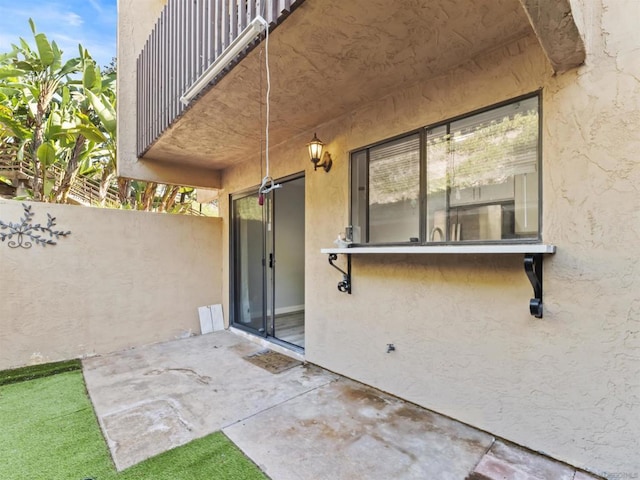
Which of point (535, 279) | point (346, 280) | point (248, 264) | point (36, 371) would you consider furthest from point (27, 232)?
point (535, 279)

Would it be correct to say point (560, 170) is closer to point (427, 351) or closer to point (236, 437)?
point (427, 351)

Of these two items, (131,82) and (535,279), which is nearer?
(535,279)

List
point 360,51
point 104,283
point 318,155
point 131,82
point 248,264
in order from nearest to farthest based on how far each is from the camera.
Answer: point 360,51 → point 318,155 → point 104,283 → point 131,82 → point 248,264

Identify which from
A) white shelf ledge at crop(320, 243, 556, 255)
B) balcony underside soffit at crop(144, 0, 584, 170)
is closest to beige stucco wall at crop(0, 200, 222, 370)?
balcony underside soffit at crop(144, 0, 584, 170)

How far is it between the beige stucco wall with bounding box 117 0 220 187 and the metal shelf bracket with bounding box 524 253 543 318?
5059mm

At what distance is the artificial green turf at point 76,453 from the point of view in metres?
1.98

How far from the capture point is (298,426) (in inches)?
99.4

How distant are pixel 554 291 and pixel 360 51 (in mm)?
2212

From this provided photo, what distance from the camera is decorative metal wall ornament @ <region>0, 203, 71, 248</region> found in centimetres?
389

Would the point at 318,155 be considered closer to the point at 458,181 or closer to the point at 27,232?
the point at 458,181

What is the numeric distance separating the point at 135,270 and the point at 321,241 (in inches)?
123

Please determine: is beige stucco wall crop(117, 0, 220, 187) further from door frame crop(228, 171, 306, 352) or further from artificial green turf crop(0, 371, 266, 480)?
artificial green turf crop(0, 371, 266, 480)

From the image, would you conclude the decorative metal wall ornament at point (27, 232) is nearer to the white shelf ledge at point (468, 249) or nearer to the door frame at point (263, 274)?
the door frame at point (263, 274)

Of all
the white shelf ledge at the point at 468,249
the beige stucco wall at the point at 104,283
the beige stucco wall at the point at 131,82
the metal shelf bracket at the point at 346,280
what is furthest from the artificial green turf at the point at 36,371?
the white shelf ledge at the point at 468,249
